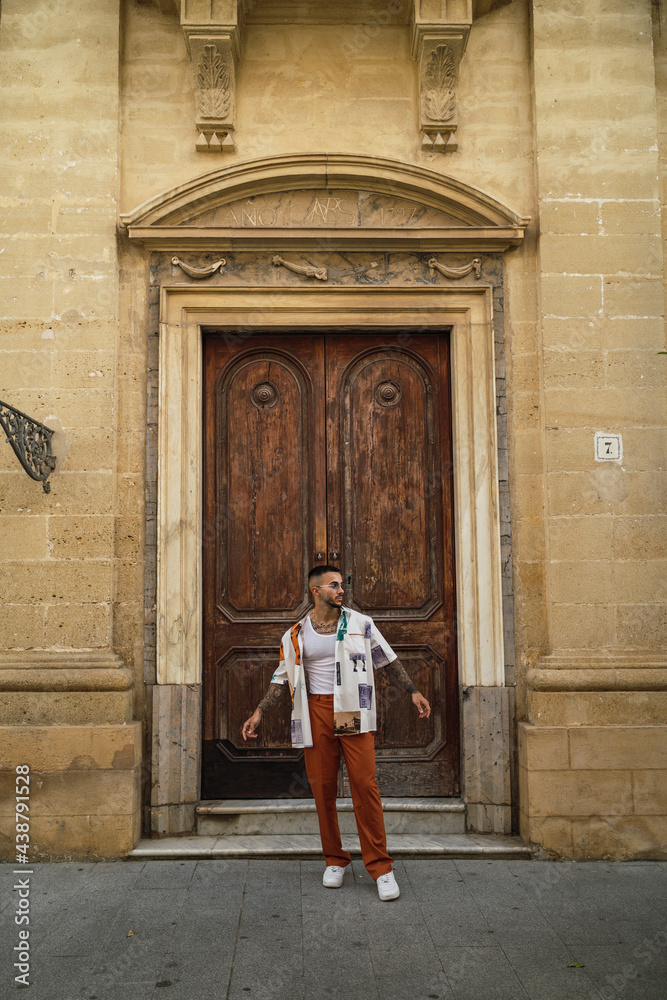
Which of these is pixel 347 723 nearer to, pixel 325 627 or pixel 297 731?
pixel 297 731

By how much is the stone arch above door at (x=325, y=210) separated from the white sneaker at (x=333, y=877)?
389cm

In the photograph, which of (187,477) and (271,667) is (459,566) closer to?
(271,667)

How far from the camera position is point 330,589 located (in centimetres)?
415

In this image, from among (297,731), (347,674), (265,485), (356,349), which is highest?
(356,349)

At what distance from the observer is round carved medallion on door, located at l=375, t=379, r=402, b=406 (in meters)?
5.43

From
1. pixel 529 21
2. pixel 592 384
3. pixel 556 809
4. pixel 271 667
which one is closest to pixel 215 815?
pixel 271 667

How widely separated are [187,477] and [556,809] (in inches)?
124

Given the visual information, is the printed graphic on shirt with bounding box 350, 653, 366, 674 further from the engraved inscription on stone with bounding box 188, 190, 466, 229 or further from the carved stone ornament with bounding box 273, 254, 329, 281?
the engraved inscription on stone with bounding box 188, 190, 466, 229

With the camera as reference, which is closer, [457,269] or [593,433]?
[593,433]

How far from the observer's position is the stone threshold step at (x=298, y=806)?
16.2 ft

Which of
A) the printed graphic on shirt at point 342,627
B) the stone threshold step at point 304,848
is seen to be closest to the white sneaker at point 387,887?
the stone threshold step at point 304,848

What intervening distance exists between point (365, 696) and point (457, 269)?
296cm

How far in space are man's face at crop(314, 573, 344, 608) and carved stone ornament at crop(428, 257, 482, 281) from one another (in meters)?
2.36
